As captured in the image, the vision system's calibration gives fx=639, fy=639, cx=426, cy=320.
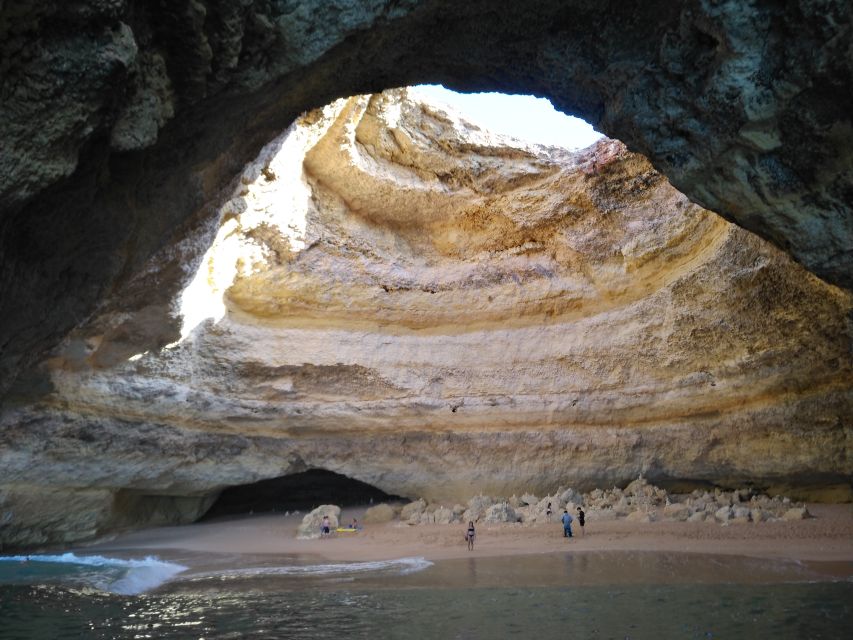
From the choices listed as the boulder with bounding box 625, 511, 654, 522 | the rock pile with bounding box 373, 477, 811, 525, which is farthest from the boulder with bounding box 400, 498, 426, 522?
the boulder with bounding box 625, 511, 654, 522

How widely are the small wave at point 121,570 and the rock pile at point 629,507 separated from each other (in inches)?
213

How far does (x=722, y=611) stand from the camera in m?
6.79

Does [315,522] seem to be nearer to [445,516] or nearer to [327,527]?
[327,527]

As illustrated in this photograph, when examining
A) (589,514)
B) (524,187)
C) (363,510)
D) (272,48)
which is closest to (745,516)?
(589,514)

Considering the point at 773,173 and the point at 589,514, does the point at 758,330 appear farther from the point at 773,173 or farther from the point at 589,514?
the point at 773,173

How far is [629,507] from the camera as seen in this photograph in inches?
519

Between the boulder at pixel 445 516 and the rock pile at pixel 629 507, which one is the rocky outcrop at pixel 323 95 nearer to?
the rock pile at pixel 629 507

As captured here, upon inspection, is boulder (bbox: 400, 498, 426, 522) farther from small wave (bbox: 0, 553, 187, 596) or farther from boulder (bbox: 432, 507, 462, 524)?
small wave (bbox: 0, 553, 187, 596)

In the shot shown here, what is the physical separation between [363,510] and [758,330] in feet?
35.6

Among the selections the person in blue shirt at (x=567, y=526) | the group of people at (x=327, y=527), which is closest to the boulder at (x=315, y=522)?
the group of people at (x=327, y=527)

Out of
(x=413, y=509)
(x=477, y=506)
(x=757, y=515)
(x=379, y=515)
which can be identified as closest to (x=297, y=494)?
(x=379, y=515)

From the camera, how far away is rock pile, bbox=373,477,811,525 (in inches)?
466

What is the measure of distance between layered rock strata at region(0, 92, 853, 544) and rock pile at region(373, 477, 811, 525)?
49 cm

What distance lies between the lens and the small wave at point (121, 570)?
1008 centimetres
